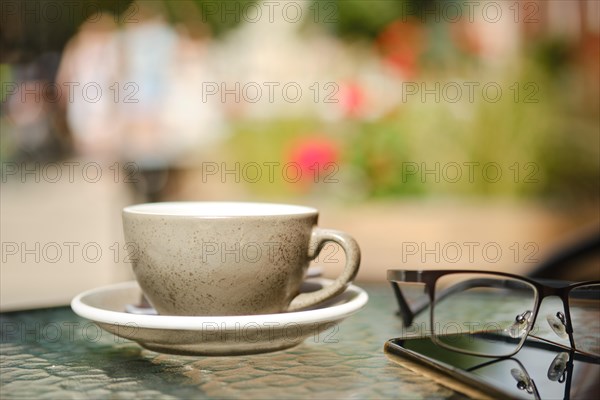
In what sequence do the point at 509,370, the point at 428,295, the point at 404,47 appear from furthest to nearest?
1. the point at 404,47
2. the point at 428,295
3. the point at 509,370

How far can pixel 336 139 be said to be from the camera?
11.0 ft

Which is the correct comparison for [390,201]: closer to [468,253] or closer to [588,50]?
[468,253]

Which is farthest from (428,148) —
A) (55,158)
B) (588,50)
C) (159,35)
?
(159,35)

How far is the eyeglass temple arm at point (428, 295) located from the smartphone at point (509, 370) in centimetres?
11

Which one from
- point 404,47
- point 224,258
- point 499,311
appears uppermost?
point 404,47

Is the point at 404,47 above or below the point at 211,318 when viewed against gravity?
above

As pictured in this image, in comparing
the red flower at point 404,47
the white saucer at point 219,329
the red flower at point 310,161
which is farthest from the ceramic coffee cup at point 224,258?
the red flower at point 404,47

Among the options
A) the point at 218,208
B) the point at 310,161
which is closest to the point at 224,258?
the point at 218,208

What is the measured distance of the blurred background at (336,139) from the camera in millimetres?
2783

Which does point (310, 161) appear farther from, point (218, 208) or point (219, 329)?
point (219, 329)

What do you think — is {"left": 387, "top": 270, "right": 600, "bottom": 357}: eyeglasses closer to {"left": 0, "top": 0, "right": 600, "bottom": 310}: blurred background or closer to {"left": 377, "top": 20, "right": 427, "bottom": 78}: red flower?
{"left": 0, "top": 0, "right": 600, "bottom": 310}: blurred background

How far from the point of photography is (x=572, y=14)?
4090mm

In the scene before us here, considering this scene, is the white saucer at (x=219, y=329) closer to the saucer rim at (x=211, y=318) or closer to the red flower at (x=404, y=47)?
the saucer rim at (x=211, y=318)

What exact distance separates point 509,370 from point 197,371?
0.77 ft
